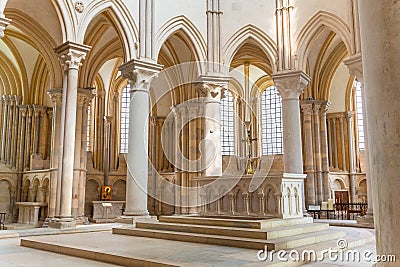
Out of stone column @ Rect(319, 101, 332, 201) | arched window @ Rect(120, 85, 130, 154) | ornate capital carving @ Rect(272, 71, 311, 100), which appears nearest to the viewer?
ornate capital carving @ Rect(272, 71, 311, 100)

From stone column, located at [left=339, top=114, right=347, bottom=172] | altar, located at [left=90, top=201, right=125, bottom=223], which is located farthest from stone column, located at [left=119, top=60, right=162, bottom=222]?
stone column, located at [left=339, top=114, right=347, bottom=172]

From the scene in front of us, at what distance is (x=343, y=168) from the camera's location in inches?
875

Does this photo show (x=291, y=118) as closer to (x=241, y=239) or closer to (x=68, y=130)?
(x=68, y=130)

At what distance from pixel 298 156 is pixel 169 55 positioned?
28.5ft

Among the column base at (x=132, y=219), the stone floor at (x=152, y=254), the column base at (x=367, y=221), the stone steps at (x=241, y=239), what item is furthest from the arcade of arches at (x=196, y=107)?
the stone floor at (x=152, y=254)

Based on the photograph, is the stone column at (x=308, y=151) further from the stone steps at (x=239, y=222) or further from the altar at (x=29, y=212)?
the altar at (x=29, y=212)

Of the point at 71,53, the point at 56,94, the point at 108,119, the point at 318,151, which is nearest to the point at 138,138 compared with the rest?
the point at 71,53

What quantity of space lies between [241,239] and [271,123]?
1837 cm

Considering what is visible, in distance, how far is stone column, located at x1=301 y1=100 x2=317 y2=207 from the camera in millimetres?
18875

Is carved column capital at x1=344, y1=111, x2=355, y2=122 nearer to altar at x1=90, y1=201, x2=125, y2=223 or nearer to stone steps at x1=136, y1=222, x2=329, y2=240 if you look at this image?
altar at x1=90, y1=201, x2=125, y2=223

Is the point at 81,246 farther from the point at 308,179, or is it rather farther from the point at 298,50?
the point at 308,179

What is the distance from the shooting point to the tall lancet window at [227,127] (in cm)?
2452

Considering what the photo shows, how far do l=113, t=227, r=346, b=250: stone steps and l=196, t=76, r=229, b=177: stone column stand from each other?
209 inches

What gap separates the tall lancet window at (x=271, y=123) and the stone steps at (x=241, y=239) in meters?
15.8
